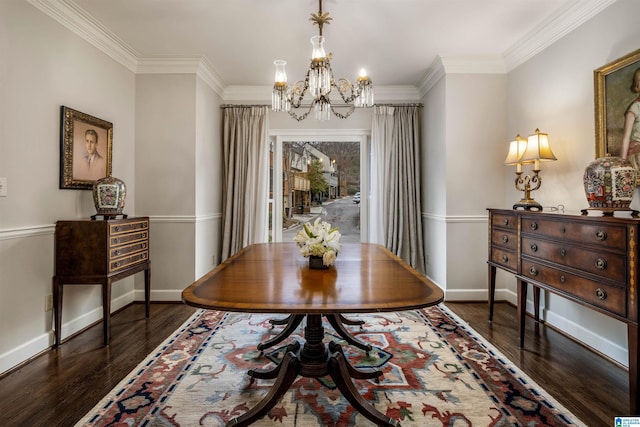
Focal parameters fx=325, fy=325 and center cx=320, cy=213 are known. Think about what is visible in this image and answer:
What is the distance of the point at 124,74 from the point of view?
11.0ft

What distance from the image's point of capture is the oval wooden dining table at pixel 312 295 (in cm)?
118

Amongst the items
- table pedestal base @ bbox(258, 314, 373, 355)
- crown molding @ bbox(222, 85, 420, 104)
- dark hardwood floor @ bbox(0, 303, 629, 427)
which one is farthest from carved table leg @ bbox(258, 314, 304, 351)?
crown molding @ bbox(222, 85, 420, 104)

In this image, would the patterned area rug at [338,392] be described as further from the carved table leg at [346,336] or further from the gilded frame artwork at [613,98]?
the gilded frame artwork at [613,98]

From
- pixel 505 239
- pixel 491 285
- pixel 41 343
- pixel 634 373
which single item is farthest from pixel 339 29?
pixel 41 343

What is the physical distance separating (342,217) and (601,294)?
3.19 meters

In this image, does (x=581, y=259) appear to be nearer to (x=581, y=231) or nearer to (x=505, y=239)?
(x=581, y=231)

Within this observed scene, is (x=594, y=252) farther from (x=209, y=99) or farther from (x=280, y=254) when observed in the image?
(x=209, y=99)

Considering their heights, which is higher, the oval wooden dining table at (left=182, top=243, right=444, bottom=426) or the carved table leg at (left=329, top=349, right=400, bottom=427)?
the oval wooden dining table at (left=182, top=243, right=444, bottom=426)

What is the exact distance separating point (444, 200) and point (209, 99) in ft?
9.84

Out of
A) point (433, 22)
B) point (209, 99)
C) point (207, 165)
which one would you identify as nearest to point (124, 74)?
point (209, 99)

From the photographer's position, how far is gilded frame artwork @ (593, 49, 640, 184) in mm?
2107

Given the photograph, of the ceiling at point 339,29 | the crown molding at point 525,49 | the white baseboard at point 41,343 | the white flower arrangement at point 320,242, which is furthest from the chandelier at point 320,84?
the white baseboard at point 41,343

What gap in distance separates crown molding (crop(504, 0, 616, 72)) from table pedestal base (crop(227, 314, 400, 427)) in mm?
2939

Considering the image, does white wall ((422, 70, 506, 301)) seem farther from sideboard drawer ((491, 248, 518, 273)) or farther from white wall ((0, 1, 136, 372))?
white wall ((0, 1, 136, 372))
